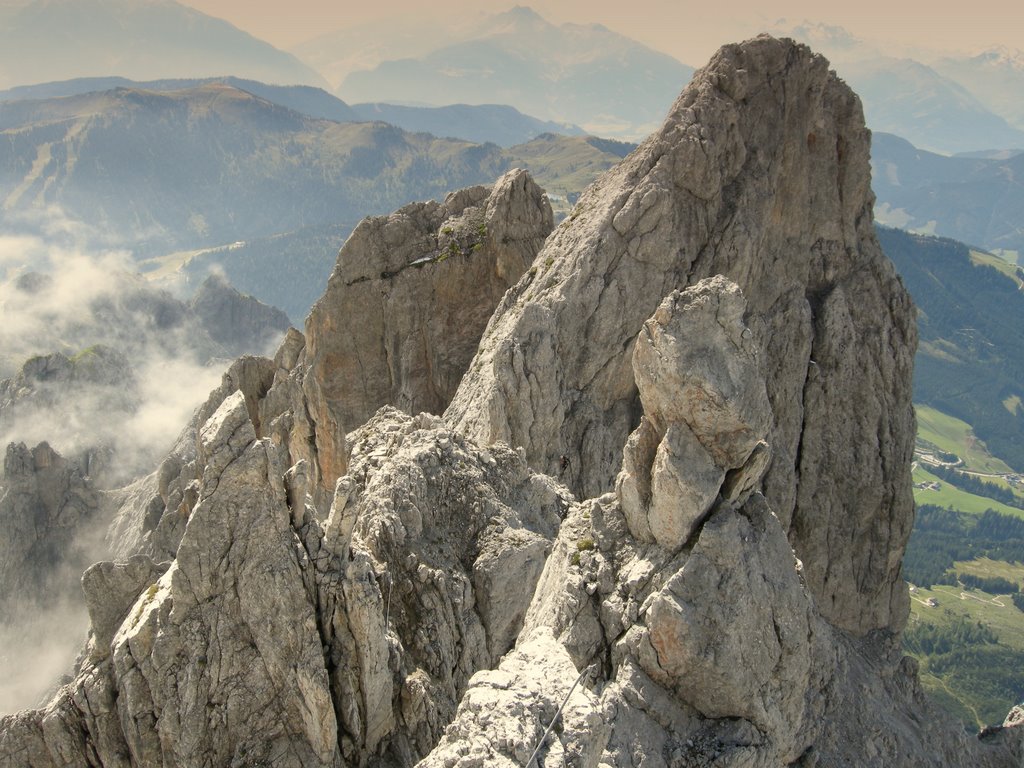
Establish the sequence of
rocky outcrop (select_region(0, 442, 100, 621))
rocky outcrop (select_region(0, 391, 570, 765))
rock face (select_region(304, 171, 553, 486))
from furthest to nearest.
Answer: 1. rocky outcrop (select_region(0, 442, 100, 621))
2. rock face (select_region(304, 171, 553, 486))
3. rocky outcrop (select_region(0, 391, 570, 765))

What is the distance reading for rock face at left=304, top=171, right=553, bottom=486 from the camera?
2218 inches

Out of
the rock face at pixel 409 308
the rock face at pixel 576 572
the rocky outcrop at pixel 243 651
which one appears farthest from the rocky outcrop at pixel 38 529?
the rocky outcrop at pixel 243 651

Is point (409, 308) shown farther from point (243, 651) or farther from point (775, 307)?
point (243, 651)

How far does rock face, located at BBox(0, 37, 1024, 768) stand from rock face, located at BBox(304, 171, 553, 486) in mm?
12376

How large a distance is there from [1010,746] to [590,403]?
23.4m

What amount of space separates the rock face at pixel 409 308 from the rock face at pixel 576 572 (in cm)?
1238

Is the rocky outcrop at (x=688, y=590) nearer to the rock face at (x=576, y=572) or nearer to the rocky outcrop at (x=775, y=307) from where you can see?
the rock face at (x=576, y=572)

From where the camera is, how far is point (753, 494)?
2089cm

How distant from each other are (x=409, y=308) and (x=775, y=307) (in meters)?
23.7

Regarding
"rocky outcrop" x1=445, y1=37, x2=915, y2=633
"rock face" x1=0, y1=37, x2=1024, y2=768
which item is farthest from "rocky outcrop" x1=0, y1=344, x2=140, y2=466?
"rock face" x1=0, y1=37, x2=1024, y2=768

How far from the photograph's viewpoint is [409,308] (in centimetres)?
5666

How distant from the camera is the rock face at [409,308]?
5634 centimetres

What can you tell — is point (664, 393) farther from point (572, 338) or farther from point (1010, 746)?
point (1010, 746)

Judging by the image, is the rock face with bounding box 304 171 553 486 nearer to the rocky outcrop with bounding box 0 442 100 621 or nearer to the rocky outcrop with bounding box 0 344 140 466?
the rocky outcrop with bounding box 0 442 100 621
